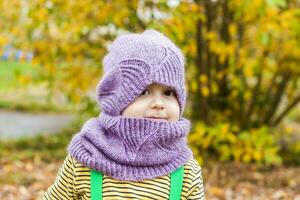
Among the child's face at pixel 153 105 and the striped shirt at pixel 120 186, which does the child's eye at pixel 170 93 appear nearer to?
the child's face at pixel 153 105

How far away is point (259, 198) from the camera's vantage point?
5004 millimetres

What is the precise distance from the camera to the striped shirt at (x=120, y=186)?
2.10m

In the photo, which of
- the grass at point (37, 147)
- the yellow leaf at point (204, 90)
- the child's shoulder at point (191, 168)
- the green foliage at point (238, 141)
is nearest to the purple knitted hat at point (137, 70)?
the child's shoulder at point (191, 168)

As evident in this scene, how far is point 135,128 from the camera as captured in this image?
209 cm

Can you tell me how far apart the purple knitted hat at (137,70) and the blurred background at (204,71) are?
2.10 meters

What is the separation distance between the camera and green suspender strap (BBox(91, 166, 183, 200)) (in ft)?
6.92

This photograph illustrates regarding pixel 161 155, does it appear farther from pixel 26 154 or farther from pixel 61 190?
pixel 26 154

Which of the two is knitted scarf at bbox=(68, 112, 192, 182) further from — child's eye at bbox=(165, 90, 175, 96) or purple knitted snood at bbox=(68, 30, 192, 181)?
child's eye at bbox=(165, 90, 175, 96)

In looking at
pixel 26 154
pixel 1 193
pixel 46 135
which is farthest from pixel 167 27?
pixel 46 135

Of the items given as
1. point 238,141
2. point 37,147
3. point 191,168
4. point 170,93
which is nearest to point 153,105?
point 170,93

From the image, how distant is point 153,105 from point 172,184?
0.28 meters

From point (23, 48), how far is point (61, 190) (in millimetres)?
3755

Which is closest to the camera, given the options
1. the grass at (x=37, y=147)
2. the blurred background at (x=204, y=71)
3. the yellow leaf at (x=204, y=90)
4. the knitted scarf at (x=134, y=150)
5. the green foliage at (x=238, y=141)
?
the knitted scarf at (x=134, y=150)

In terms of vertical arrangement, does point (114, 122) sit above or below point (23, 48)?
below
